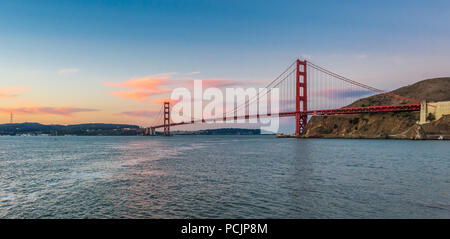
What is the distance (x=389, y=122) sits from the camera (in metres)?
104

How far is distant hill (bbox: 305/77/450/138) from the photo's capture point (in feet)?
289

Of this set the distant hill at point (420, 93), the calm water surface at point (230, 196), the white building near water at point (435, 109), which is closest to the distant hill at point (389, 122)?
the distant hill at point (420, 93)

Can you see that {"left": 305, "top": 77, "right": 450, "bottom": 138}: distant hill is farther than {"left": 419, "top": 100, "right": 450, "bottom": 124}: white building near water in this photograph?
Yes

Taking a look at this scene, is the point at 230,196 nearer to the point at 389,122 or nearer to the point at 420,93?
the point at 389,122

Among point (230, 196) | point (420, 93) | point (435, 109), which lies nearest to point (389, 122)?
point (435, 109)

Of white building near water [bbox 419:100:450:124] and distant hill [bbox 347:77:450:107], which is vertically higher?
distant hill [bbox 347:77:450:107]

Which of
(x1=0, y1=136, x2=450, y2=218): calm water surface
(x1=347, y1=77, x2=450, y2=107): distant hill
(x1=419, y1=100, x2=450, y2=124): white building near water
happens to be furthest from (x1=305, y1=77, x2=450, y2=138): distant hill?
(x1=0, y1=136, x2=450, y2=218): calm water surface

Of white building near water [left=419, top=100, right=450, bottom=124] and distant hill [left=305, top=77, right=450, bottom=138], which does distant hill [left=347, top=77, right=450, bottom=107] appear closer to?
distant hill [left=305, top=77, right=450, bottom=138]

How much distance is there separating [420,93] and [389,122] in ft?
158

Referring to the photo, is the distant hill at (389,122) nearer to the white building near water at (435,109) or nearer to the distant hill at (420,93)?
the distant hill at (420,93)
